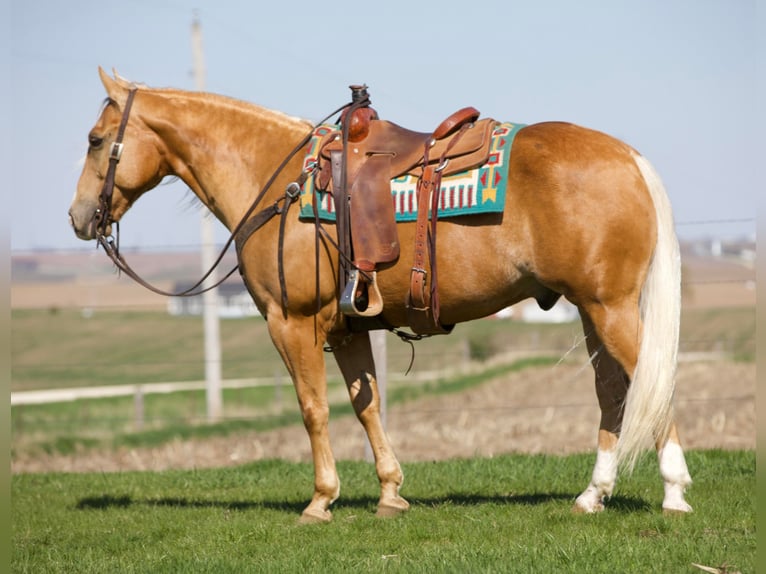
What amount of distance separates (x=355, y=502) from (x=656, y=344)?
2515 mm

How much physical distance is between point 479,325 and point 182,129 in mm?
22835

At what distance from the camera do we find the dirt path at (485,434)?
10.7 m

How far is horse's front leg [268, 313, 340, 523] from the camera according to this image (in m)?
5.73

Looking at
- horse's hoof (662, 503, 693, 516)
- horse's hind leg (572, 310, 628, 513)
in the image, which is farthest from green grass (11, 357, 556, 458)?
horse's hoof (662, 503, 693, 516)

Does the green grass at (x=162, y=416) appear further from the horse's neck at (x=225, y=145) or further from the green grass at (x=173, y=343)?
the horse's neck at (x=225, y=145)

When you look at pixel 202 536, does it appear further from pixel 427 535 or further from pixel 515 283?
pixel 515 283

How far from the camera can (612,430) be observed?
553 centimetres

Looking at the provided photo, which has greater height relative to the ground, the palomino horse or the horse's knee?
the palomino horse

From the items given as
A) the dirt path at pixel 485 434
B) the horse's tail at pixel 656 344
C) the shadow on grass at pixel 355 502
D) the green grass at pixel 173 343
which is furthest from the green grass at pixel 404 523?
the green grass at pixel 173 343

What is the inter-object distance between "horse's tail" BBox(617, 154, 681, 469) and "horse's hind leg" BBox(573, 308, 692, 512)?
0.27 ft

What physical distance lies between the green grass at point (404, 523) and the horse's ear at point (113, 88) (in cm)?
281

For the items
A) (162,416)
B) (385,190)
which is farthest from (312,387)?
(162,416)

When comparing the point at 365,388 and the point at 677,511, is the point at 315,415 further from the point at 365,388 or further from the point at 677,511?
the point at 677,511

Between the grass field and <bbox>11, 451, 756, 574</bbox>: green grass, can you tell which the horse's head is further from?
the grass field
